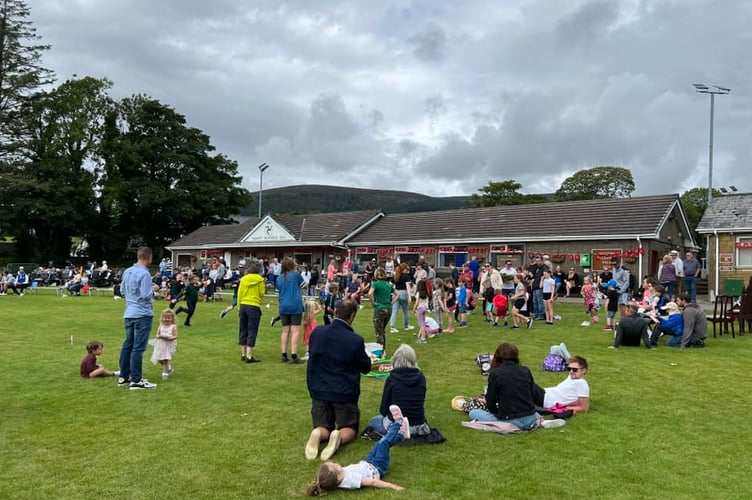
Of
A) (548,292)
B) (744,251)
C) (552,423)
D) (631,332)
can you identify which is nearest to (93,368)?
(552,423)

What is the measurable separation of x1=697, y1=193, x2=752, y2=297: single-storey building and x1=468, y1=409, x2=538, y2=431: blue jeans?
23.2m

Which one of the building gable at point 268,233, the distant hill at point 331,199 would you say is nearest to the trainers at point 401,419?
the building gable at point 268,233

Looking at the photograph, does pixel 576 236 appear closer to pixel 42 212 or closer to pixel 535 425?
pixel 535 425

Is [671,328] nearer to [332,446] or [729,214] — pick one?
[332,446]

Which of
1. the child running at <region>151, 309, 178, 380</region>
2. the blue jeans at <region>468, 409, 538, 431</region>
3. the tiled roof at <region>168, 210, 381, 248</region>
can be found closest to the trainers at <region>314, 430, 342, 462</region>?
the blue jeans at <region>468, 409, 538, 431</region>

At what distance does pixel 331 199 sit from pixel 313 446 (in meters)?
138

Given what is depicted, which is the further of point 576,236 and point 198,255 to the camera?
point 198,255

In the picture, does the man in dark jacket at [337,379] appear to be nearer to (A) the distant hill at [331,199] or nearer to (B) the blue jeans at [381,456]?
(B) the blue jeans at [381,456]

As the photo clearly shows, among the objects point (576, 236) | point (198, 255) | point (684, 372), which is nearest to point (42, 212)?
point (198, 255)

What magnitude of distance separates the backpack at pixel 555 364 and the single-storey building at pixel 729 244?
1965cm

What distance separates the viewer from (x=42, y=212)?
49.5 metres

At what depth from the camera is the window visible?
2584cm

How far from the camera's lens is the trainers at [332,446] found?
531 cm

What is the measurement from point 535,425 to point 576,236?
20.3 meters
